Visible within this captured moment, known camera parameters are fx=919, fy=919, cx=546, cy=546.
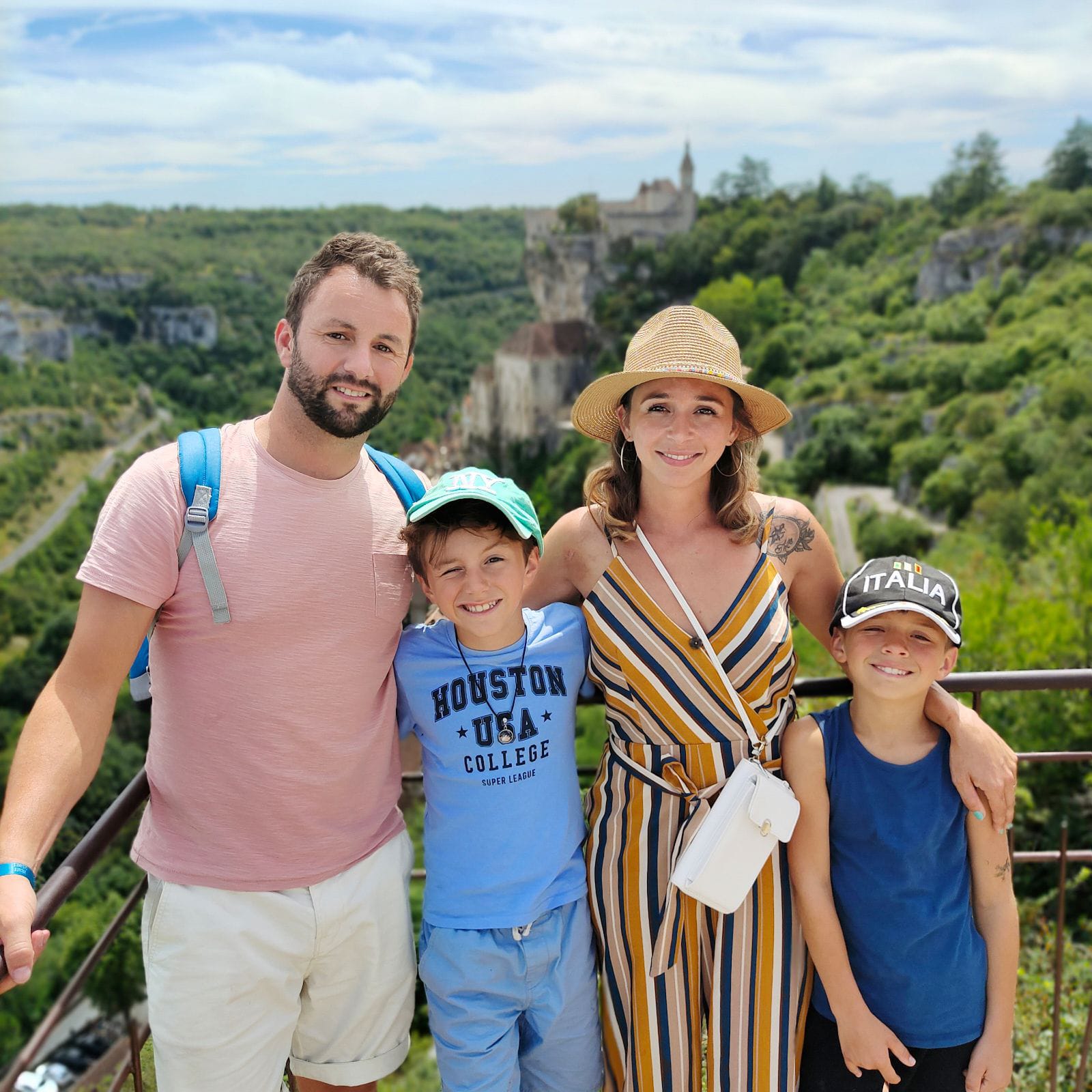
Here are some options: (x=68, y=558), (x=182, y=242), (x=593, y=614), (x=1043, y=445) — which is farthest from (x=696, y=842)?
(x=182, y=242)

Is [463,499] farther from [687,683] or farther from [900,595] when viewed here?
[900,595]

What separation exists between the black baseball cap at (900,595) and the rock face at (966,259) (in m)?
52.9

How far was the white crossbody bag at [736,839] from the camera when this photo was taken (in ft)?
7.11

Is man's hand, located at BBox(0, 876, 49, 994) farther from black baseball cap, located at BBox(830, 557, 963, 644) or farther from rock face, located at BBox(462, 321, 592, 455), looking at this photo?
rock face, located at BBox(462, 321, 592, 455)

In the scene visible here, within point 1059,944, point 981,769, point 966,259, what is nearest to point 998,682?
point 981,769

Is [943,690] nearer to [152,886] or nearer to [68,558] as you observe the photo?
[152,886]

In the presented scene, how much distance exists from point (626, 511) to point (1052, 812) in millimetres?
10881

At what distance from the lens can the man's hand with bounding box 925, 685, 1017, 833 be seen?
216cm

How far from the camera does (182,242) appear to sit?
103 meters

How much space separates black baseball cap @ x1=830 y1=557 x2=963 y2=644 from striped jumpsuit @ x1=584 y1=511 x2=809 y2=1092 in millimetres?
204

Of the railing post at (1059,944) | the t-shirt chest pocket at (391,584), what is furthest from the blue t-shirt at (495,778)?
the railing post at (1059,944)

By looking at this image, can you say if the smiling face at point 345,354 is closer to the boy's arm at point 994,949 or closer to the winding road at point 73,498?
the boy's arm at point 994,949

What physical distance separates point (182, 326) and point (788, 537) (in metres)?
89.6

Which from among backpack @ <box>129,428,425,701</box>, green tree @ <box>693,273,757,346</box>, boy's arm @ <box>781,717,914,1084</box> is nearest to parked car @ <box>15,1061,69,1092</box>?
backpack @ <box>129,428,425,701</box>
